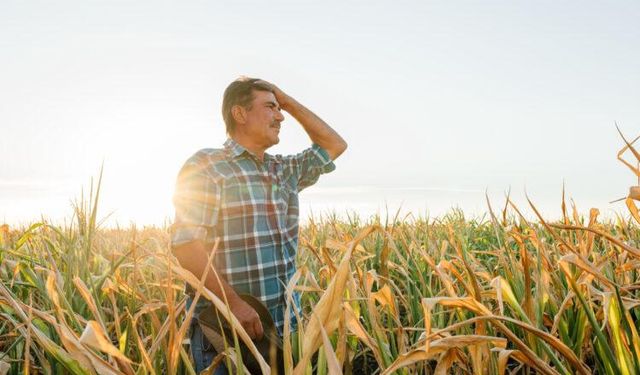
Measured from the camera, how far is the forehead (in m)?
3.10

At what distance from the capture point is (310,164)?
3314 millimetres

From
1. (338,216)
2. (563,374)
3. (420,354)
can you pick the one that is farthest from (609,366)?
(338,216)

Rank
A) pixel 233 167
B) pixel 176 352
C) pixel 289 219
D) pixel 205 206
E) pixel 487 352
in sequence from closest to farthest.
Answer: pixel 176 352 < pixel 487 352 < pixel 205 206 < pixel 233 167 < pixel 289 219

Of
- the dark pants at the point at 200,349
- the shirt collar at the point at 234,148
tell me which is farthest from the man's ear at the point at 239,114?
the dark pants at the point at 200,349

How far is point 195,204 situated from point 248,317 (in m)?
0.71

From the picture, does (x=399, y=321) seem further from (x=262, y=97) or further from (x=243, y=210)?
(x=262, y=97)

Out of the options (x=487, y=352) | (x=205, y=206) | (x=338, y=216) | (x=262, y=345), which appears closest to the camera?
(x=487, y=352)

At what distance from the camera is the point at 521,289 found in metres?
2.03

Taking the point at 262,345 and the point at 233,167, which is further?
the point at 233,167

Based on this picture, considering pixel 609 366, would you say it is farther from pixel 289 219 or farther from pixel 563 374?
pixel 289 219

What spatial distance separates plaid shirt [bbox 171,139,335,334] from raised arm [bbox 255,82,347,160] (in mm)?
600

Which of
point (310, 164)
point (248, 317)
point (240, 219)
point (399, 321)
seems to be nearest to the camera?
point (399, 321)

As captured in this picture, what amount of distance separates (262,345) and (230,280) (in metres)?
0.48

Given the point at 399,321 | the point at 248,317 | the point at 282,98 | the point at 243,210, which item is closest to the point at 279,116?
the point at 282,98
